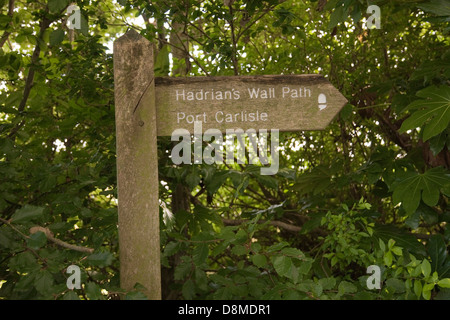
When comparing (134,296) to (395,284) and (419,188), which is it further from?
(419,188)

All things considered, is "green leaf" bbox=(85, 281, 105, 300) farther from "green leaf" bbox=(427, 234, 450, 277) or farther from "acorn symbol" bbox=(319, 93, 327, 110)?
"green leaf" bbox=(427, 234, 450, 277)

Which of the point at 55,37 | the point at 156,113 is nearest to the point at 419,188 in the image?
the point at 156,113

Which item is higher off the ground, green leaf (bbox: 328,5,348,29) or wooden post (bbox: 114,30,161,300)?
green leaf (bbox: 328,5,348,29)

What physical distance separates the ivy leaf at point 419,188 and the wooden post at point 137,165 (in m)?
1.15

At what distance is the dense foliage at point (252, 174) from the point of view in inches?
76.0

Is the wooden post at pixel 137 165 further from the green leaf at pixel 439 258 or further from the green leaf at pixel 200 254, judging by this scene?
the green leaf at pixel 439 258

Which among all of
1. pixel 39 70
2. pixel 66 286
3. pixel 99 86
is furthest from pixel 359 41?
pixel 66 286

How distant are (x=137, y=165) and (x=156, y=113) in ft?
0.70

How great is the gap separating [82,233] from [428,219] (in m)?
1.64

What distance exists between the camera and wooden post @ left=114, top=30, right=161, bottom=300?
6.30 feet

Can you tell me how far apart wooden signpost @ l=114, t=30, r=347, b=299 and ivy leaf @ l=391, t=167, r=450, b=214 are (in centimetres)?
64

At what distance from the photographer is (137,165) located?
1.94 m

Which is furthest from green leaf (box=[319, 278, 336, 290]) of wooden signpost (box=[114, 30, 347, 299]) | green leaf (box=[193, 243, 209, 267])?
wooden signpost (box=[114, 30, 347, 299])

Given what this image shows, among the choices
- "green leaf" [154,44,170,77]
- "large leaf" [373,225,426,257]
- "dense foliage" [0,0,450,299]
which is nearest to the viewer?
"dense foliage" [0,0,450,299]
